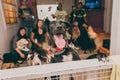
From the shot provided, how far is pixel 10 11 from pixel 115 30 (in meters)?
0.67

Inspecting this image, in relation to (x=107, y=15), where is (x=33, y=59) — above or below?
below

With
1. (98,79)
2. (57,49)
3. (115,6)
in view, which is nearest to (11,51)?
(57,49)

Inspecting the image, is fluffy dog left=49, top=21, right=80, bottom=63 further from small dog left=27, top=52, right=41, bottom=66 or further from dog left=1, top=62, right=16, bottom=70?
dog left=1, top=62, right=16, bottom=70

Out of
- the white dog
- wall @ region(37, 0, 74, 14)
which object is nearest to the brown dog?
the white dog

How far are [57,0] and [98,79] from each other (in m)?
0.54

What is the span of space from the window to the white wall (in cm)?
61

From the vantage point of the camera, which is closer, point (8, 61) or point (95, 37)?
point (8, 61)

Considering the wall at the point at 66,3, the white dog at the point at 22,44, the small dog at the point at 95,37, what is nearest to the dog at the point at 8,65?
the white dog at the point at 22,44

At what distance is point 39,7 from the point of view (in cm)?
101

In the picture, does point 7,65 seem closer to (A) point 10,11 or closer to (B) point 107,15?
(A) point 10,11

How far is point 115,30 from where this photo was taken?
106cm

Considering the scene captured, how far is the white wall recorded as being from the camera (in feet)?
3.32

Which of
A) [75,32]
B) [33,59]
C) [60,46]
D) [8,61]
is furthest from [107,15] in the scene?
[8,61]

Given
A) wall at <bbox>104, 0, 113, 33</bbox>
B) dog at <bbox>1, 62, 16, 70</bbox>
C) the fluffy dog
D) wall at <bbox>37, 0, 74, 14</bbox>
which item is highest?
wall at <bbox>37, 0, 74, 14</bbox>
